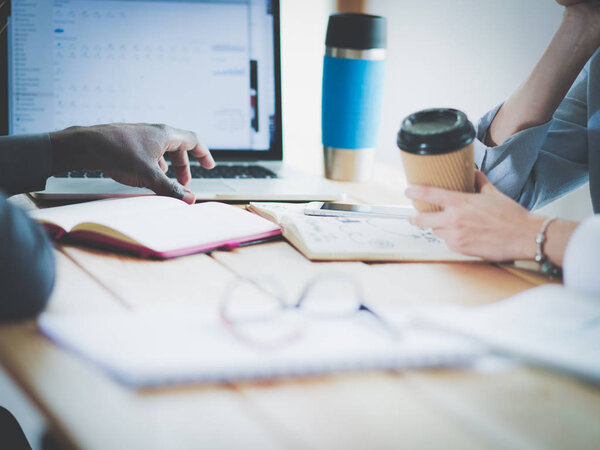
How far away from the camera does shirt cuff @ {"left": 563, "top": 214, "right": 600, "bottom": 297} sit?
0.53 meters

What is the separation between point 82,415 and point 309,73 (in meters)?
1.86

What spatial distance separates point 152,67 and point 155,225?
577mm

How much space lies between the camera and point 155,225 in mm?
700

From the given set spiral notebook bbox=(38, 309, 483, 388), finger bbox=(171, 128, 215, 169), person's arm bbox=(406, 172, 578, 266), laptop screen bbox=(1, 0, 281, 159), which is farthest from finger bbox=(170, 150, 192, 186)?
spiral notebook bbox=(38, 309, 483, 388)

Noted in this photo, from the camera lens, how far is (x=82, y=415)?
343mm

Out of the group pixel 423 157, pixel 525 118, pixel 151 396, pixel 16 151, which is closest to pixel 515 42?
pixel 525 118

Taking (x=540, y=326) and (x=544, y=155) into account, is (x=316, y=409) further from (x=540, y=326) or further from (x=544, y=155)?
(x=544, y=155)

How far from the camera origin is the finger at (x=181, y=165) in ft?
3.20

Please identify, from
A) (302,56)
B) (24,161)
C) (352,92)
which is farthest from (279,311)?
(302,56)

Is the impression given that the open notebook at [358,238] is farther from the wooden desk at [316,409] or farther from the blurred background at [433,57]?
the blurred background at [433,57]

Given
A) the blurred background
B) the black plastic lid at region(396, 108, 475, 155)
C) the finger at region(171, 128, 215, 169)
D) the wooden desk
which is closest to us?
the wooden desk

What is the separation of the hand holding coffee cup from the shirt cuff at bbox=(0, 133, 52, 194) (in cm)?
53

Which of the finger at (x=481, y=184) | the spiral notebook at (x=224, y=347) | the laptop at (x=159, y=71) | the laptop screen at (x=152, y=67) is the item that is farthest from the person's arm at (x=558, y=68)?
the spiral notebook at (x=224, y=347)

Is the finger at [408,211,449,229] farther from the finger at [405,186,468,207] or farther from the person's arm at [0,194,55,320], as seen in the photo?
the person's arm at [0,194,55,320]
